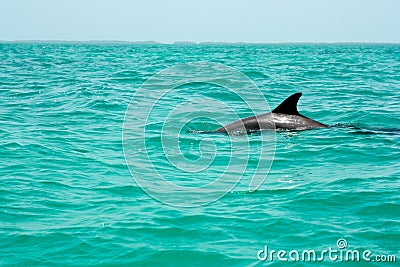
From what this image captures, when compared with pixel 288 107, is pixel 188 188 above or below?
below

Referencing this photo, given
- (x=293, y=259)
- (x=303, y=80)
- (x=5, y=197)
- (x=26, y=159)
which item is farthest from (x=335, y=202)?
(x=303, y=80)

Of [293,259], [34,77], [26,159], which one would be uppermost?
[34,77]

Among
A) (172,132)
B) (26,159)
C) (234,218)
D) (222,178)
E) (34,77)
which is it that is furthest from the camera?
(34,77)

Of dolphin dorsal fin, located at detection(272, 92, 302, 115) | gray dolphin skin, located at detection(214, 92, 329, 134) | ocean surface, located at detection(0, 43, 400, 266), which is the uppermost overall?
dolphin dorsal fin, located at detection(272, 92, 302, 115)

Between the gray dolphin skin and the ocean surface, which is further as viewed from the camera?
the gray dolphin skin

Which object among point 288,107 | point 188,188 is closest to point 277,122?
point 288,107

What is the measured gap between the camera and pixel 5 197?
8086 mm

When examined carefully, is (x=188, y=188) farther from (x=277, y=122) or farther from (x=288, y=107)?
(x=288, y=107)

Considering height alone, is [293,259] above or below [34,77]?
below

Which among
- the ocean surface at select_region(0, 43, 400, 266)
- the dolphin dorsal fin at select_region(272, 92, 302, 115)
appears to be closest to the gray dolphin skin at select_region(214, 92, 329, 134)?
the dolphin dorsal fin at select_region(272, 92, 302, 115)

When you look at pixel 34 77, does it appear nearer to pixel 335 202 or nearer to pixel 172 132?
pixel 172 132

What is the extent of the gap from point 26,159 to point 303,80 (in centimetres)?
2163

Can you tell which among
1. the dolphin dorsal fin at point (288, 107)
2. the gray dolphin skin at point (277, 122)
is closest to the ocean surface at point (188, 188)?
the gray dolphin skin at point (277, 122)

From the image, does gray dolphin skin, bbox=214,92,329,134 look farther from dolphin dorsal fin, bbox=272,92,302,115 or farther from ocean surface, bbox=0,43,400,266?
ocean surface, bbox=0,43,400,266
